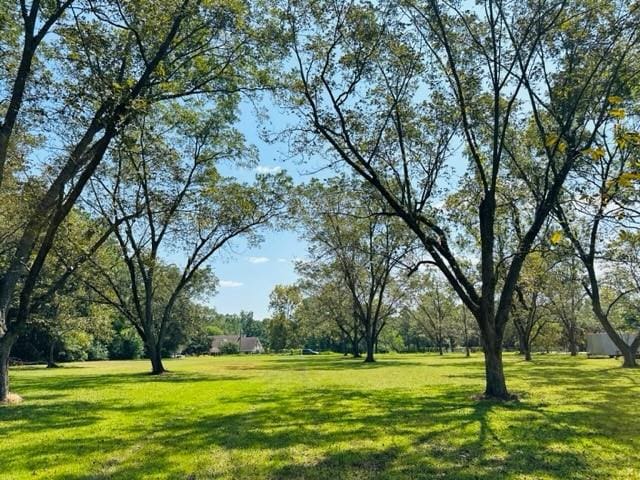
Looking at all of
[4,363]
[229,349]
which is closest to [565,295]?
[4,363]

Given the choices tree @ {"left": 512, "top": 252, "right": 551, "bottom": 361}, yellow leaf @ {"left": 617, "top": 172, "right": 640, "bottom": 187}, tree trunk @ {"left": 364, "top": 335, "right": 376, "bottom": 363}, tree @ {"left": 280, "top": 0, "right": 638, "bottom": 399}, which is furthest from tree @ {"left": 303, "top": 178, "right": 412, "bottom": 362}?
yellow leaf @ {"left": 617, "top": 172, "right": 640, "bottom": 187}

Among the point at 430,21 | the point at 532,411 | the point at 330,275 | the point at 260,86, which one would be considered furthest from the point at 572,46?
the point at 330,275

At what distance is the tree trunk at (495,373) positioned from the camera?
37.8 ft

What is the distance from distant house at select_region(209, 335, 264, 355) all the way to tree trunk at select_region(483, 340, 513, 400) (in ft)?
272

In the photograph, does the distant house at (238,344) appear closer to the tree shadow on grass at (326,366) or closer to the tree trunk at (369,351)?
the tree shadow on grass at (326,366)

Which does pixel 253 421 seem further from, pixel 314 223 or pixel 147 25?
pixel 314 223

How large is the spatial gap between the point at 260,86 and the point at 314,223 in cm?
1953

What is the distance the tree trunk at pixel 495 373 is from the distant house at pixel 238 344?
82888 mm

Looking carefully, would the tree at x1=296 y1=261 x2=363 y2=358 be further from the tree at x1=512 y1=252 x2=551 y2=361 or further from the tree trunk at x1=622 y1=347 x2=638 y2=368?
the tree trunk at x1=622 y1=347 x2=638 y2=368

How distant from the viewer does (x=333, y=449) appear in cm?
665

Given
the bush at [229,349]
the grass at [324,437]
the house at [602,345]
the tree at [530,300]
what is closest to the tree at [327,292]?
the tree at [530,300]

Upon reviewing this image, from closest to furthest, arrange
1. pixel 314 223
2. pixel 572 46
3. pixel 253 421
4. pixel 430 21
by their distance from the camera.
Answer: pixel 253 421 → pixel 430 21 → pixel 572 46 → pixel 314 223

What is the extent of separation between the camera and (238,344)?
96.2 m

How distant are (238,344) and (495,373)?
293ft
